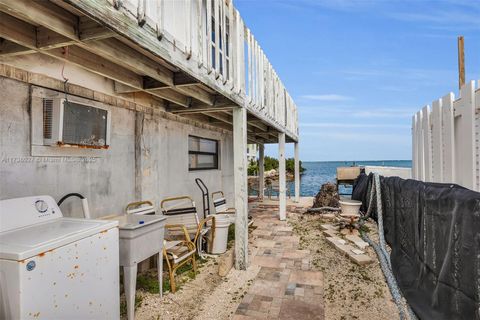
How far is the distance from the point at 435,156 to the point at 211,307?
3058 millimetres

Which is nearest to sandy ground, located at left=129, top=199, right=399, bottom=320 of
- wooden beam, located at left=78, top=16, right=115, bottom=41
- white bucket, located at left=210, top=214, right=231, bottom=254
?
white bucket, located at left=210, top=214, right=231, bottom=254

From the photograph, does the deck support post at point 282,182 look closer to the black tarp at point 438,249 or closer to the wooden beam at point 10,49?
the black tarp at point 438,249

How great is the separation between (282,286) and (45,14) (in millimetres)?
3587

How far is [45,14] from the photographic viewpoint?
158 centimetres

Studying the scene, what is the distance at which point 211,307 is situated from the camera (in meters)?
2.97

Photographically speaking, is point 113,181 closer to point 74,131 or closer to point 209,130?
point 74,131

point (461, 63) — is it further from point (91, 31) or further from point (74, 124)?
point (74, 124)

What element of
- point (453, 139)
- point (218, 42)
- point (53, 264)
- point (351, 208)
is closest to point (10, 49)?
point (53, 264)

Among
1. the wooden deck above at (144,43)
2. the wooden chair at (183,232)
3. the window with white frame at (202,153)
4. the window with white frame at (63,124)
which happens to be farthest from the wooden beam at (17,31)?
the window with white frame at (202,153)

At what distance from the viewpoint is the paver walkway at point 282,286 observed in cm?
284

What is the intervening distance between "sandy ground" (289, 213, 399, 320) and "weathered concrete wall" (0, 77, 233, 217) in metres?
2.86

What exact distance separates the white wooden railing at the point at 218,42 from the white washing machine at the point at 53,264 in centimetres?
154

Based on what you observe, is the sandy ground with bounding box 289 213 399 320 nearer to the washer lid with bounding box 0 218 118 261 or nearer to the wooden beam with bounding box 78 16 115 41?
the washer lid with bounding box 0 218 118 261

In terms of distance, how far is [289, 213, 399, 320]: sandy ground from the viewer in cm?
285
